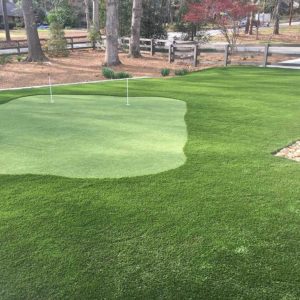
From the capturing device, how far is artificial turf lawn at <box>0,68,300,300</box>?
8.00 feet

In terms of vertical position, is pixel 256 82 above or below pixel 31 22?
below

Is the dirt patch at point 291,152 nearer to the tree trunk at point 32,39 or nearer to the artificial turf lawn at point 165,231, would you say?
the artificial turf lawn at point 165,231

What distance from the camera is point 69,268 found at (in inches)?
101

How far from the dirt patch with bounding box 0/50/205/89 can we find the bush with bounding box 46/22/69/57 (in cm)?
63

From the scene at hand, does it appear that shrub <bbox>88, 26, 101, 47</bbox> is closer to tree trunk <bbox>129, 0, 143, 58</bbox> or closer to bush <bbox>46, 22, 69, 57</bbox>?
bush <bbox>46, 22, 69, 57</bbox>

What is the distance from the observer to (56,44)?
1933 cm

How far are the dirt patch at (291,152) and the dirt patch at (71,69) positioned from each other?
340 inches

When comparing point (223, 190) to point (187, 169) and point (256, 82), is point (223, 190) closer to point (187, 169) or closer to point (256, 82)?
point (187, 169)

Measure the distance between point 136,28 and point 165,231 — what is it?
16.2m

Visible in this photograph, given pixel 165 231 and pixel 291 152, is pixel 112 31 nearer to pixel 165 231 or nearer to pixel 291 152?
pixel 291 152

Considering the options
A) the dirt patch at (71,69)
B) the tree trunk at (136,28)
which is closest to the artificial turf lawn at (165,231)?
the dirt patch at (71,69)

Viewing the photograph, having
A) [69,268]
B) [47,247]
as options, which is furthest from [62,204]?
[69,268]

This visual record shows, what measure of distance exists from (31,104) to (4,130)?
1896mm

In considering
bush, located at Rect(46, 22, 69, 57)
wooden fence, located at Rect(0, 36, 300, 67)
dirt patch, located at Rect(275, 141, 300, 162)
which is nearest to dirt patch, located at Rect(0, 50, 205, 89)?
wooden fence, located at Rect(0, 36, 300, 67)
